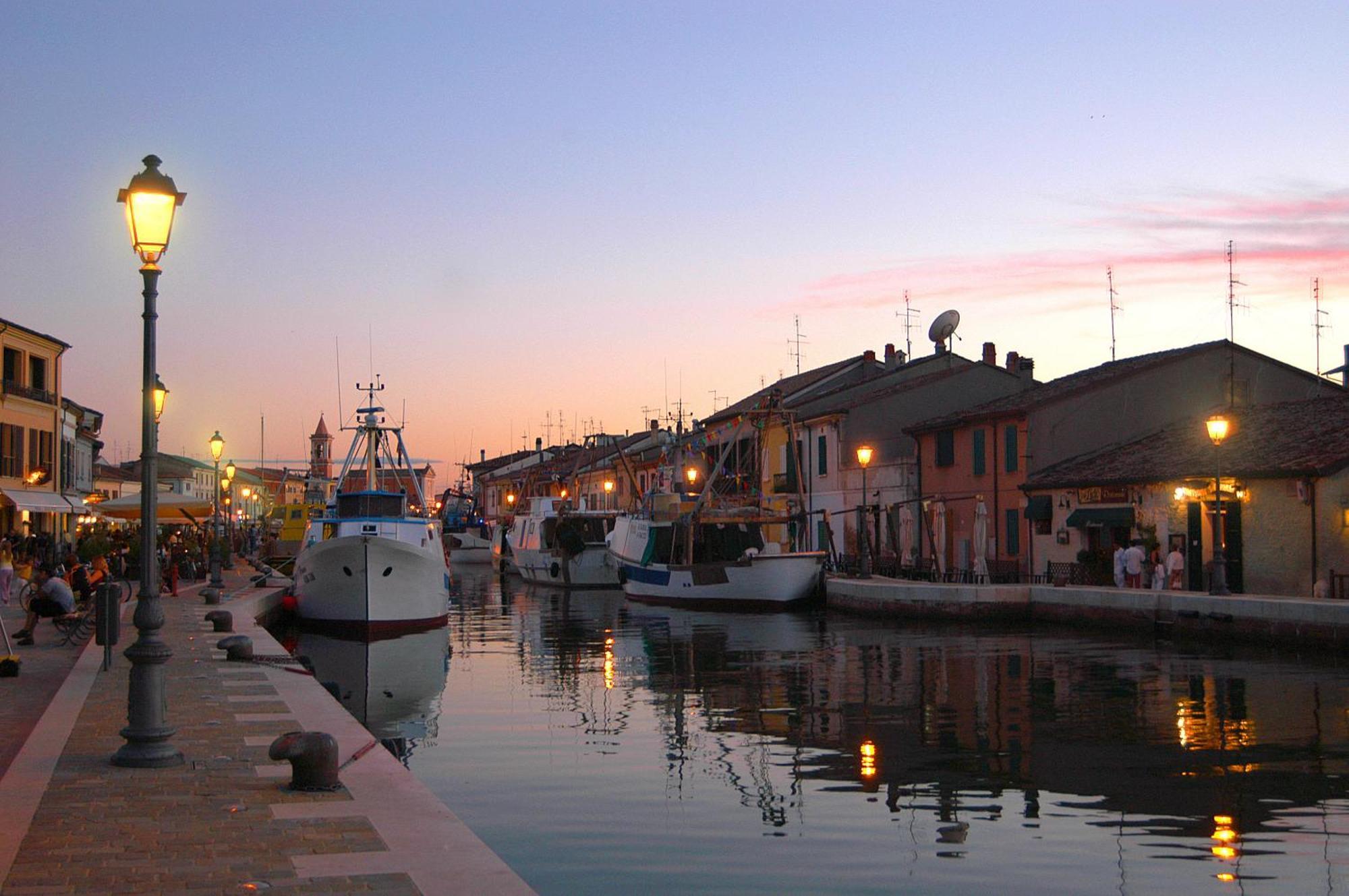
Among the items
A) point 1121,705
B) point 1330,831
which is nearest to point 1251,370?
point 1121,705

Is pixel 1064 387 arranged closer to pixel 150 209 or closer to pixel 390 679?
pixel 390 679

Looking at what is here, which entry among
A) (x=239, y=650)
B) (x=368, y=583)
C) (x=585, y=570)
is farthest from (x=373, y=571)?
(x=585, y=570)

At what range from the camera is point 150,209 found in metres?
11.6

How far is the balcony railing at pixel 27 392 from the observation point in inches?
1941

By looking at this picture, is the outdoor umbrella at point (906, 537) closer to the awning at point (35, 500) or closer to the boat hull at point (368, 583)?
the boat hull at point (368, 583)

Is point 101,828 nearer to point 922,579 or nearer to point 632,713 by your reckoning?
point 632,713

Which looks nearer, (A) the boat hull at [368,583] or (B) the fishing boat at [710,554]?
(A) the boat hull at [368,583]

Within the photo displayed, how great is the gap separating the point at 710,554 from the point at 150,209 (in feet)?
121

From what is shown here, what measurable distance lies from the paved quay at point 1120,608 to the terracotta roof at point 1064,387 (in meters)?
7.28

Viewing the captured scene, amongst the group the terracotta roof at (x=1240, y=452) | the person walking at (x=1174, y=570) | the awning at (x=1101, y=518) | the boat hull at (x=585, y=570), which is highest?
the terracotta roof at (x=1240, y=452)

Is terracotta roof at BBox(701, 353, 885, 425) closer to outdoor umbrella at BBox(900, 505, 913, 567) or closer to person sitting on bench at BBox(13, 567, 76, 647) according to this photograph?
outdoor umbrella at BBox(900, 505, 913, 567)

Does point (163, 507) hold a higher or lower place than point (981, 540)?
higher

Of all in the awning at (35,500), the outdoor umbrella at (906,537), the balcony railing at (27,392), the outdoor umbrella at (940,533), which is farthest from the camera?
the outdoor umbrella at (906,537)

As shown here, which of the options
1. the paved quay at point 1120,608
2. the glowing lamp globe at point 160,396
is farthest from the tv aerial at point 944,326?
the glowing lamp globe at point 160,396
